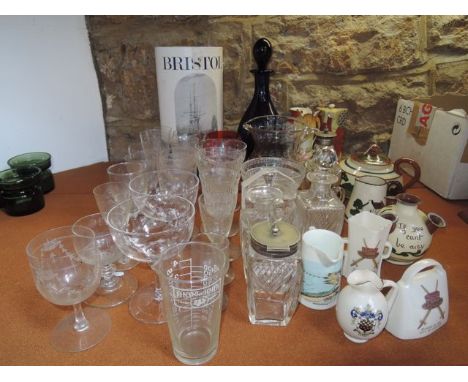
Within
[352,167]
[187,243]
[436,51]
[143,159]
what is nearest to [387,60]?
[436,51]

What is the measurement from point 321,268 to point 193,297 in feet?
0.73

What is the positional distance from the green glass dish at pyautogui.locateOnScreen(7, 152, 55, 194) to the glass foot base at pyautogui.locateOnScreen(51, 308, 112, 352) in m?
0.58

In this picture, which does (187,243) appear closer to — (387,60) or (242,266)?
(242,266)

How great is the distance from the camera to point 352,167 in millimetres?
865

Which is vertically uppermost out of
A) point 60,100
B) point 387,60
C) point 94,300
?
point 387,60

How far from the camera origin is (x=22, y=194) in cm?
92

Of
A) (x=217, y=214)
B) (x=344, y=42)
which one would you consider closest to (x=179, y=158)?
(x=217, y=214)

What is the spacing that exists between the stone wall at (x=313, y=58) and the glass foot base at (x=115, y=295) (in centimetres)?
72

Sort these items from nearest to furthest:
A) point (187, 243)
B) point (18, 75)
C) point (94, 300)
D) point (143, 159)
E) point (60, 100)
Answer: point (187, 243) < point (94, 300) < point (143, 159) < point (18, 75) < point (60, 100)

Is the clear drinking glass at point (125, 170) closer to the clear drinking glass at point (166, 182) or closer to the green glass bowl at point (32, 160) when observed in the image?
the clear drinking glass at point (166, 182)

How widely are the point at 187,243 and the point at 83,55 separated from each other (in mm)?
891

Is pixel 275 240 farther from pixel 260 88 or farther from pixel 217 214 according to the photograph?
pixel 260 88

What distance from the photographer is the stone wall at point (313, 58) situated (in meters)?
1.11

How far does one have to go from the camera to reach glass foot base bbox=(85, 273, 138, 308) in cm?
65
